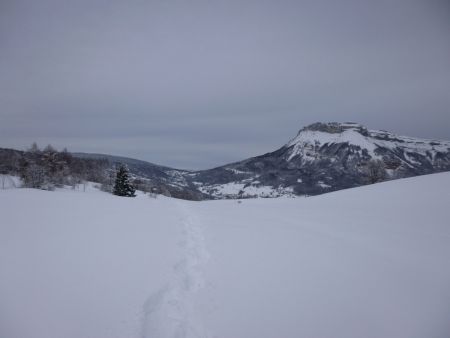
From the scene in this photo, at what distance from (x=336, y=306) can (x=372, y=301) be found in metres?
0.91

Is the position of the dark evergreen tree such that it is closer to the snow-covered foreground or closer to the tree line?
the tree line

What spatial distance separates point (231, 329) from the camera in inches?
171

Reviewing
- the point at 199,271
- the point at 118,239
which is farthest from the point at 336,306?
the point at 118,239

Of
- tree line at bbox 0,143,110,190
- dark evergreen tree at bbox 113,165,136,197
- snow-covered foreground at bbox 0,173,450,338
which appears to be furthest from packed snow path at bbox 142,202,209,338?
tree line at bbox 0,143,110,190

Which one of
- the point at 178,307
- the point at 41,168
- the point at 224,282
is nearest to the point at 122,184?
the point at 41,168

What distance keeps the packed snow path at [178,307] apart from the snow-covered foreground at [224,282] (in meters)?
0.03

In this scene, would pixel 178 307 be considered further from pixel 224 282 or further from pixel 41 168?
pixel 41 168

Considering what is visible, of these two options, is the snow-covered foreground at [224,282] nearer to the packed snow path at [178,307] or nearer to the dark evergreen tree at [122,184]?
the packed snow path at [178,307]

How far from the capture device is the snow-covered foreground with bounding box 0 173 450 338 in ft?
14.4

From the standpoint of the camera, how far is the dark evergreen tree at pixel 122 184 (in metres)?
47.6

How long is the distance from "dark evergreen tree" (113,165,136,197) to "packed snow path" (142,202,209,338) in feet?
147

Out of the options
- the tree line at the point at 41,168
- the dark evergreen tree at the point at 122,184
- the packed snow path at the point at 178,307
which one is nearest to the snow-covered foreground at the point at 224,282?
the packed snow path at the point at 178,307

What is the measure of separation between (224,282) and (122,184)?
47.3 metres

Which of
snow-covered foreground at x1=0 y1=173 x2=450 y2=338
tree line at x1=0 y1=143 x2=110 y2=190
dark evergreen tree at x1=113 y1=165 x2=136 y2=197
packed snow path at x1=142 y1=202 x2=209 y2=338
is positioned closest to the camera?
packed snow path at x1=142 y1=202 x2=209 y2=338
